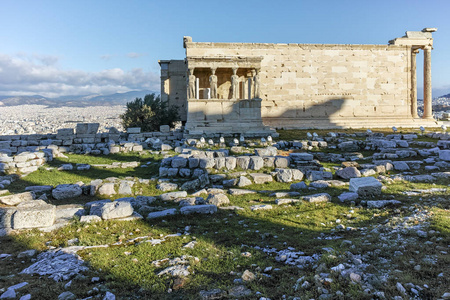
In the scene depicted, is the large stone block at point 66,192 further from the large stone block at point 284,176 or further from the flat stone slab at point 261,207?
the large stone block at point 284,176

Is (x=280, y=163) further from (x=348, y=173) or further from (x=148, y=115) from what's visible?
(x=148, y=115)

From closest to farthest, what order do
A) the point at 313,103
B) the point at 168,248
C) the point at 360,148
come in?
the point at 168,248
the point at 360,148
the point at 313,103

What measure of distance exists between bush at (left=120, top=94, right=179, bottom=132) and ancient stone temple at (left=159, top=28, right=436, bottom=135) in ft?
5.58

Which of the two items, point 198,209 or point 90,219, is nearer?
point 90,219

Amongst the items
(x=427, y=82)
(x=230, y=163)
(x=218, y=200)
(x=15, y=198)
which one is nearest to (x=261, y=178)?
(x=230, y=163)

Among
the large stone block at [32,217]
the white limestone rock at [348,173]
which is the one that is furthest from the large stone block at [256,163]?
the large stone block at [32,217]

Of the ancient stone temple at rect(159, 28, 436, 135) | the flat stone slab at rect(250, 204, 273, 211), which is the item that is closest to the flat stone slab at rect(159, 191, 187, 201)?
the flat stone slab at rect(250, 204, 273, 211)

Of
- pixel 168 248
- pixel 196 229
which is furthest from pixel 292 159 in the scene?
pixel 168 248

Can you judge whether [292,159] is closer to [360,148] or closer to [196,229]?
[360,148]

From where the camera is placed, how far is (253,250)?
4.68 metres

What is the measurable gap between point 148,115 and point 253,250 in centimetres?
1813

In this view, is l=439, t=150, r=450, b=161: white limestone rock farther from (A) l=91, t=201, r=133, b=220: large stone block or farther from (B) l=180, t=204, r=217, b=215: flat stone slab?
(A) l=91, t=201, r=133, b=220: large stone block

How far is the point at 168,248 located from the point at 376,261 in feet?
9.21

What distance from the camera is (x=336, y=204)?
722 centimetres
